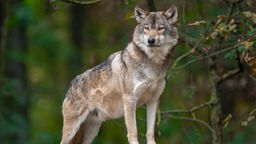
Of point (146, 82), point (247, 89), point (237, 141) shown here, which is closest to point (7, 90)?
point (237, 141)

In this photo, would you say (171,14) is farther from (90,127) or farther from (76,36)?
(76,36)

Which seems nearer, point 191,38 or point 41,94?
point 191,38

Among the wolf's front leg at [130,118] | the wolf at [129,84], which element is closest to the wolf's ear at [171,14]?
the wolf at [129,84]

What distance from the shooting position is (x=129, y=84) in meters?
12.5

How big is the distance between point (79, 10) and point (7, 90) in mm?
6407

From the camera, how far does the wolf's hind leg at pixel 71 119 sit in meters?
13.3

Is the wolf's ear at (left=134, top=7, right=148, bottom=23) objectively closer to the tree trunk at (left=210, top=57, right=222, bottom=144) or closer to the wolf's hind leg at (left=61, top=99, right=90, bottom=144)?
the wolf's hind leg at (left=61, top=99, right=90, bottom=144)

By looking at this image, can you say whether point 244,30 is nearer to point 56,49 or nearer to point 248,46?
point 248,46

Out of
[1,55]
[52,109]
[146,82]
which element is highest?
[146,82]

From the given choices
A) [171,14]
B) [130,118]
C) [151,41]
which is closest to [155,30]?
[151,41]

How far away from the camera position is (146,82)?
12430mm

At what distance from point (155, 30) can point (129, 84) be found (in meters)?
0.87

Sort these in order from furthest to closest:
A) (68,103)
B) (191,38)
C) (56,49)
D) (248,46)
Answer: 1. (56,49)
2. (191,38)
3. (68,103)
4. (248,46)

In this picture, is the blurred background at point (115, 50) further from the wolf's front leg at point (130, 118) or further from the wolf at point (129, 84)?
the wolf's front leg at point (130, 118)
